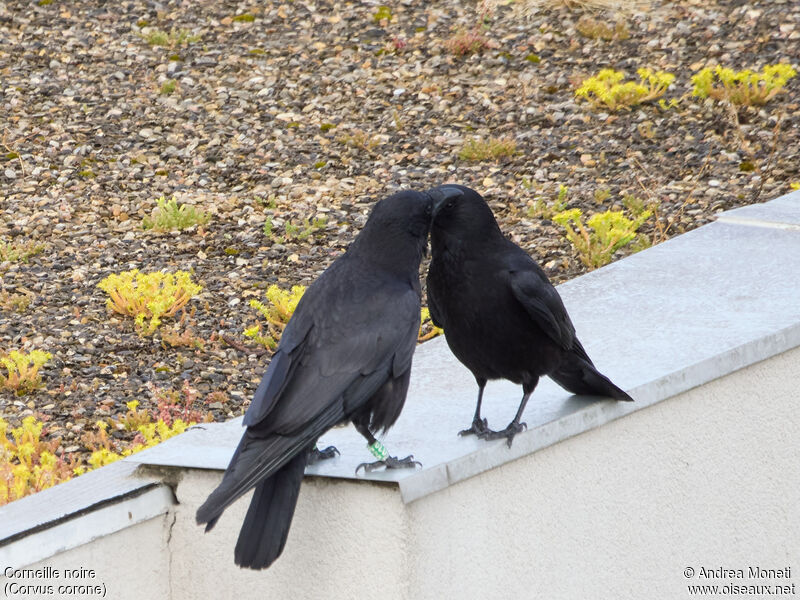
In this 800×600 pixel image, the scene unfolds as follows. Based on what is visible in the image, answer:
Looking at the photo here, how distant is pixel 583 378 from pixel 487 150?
129 inches

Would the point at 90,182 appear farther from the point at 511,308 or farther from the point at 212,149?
the point at 511,308

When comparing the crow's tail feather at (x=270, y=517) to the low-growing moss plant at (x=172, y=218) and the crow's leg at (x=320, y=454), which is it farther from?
the low-growing moss plant at (x=172, y=218)

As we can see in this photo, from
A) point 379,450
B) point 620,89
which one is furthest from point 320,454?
point 620,89

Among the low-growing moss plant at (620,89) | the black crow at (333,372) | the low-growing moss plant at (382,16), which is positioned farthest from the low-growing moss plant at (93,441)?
the low-growing moss plant at (382,16)

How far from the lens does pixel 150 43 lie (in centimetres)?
780

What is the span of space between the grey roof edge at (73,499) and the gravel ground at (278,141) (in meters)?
0.99

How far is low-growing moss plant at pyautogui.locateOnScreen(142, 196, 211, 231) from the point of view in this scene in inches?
233

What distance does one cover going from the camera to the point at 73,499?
3.19m

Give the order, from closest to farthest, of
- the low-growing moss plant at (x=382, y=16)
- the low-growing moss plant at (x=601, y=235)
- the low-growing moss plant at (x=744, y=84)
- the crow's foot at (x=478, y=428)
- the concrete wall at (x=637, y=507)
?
1. the concrete wall at (x=637, y=507)
2. the crow's foot at (x=478, y=428)
3. the low-growing moss plant at (x=601, y=235)
4. the low-growing moss plant at (x=744, y=84)
5. the low-growing moss plant at (x=382, y=16)

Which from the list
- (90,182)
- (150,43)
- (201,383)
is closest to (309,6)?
(150,43)

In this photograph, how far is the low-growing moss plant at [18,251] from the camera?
5660 millimetres

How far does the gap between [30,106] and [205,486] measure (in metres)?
4.60

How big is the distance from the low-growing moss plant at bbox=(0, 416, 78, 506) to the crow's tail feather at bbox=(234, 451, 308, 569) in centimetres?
141

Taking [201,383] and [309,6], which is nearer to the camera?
[201,383]
